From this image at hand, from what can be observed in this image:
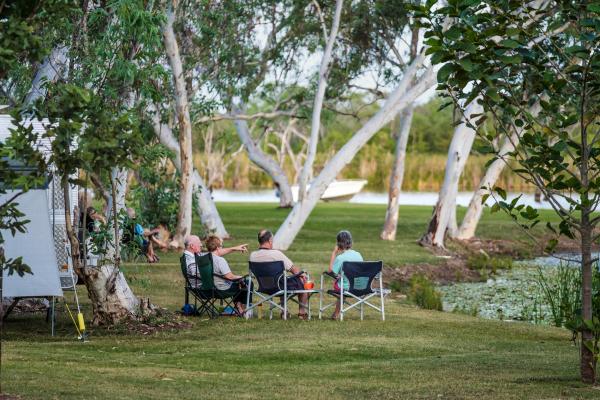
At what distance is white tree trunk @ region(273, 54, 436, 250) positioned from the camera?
848 inches

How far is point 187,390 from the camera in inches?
289

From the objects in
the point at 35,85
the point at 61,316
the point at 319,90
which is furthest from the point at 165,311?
the point at 319,90

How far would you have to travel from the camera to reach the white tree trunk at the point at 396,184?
1024 inches

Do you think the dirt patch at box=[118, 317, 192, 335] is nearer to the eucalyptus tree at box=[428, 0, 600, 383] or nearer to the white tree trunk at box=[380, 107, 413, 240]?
the eucalyptus tree at box=[428, 0, 600, 383]

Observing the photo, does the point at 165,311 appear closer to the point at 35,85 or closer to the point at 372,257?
the point at 35,85

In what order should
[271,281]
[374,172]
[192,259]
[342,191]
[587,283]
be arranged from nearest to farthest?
[587,283] < [271,281] < [192,259] < [342,191] < [374,172]

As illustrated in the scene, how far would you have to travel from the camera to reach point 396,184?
87.4 ft

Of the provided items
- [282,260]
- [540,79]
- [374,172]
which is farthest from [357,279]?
[374,172]

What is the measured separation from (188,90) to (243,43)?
2.86m

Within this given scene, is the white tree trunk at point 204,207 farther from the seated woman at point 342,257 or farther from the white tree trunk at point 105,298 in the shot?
the white tree trunk at point 105,298

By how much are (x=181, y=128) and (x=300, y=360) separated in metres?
11.1

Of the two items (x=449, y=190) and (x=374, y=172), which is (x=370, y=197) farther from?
(x=449, y=190)

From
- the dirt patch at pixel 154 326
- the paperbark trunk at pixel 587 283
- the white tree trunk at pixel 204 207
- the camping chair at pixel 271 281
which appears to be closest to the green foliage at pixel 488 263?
the white tree trunk at pixel 204 207

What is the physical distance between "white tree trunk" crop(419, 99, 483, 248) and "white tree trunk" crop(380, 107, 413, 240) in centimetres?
147
